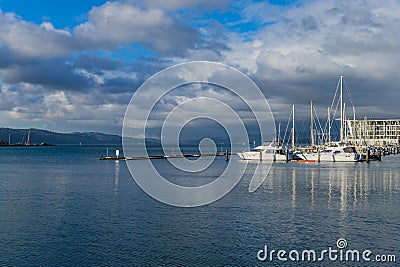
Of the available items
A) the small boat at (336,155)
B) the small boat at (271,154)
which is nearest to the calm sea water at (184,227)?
the small boat at (336,155)

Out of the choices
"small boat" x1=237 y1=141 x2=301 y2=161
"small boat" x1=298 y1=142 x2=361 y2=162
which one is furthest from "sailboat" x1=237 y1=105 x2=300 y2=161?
"small boat" x1=298 y1=142 x2=361 y2=162

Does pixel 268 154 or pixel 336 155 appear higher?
pixel 336 155

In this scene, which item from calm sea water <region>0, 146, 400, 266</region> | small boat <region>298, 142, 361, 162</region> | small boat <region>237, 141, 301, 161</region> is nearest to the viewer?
calm sea water <region>0, 146, 400, 266</region>

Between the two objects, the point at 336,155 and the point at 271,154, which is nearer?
the point at 336,155

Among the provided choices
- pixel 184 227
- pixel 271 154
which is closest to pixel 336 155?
pixel 271 154

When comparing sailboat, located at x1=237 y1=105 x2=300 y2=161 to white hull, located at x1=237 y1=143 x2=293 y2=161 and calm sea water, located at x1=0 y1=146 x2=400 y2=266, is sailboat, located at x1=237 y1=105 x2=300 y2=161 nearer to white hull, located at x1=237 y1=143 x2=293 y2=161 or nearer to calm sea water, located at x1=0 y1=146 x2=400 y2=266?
white hull, located at x1=237 y1=143 x2=293 y2=161

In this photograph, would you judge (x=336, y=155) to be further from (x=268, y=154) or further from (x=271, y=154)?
(x=268, y=154)

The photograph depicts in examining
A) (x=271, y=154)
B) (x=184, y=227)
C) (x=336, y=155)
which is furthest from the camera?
(x=271, y=154)

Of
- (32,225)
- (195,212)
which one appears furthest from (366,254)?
(32,225)

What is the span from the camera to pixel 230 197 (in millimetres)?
42688

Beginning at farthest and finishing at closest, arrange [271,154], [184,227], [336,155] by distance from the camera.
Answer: [271,154]
[336,155]
[184,227]

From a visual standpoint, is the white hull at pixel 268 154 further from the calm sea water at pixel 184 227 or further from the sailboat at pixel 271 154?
the calm sea water at pixel 184 227

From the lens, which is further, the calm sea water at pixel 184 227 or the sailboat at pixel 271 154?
the sailboat at pixel 271 154

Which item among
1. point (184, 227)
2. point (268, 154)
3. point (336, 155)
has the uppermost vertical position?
point (336, 155)
